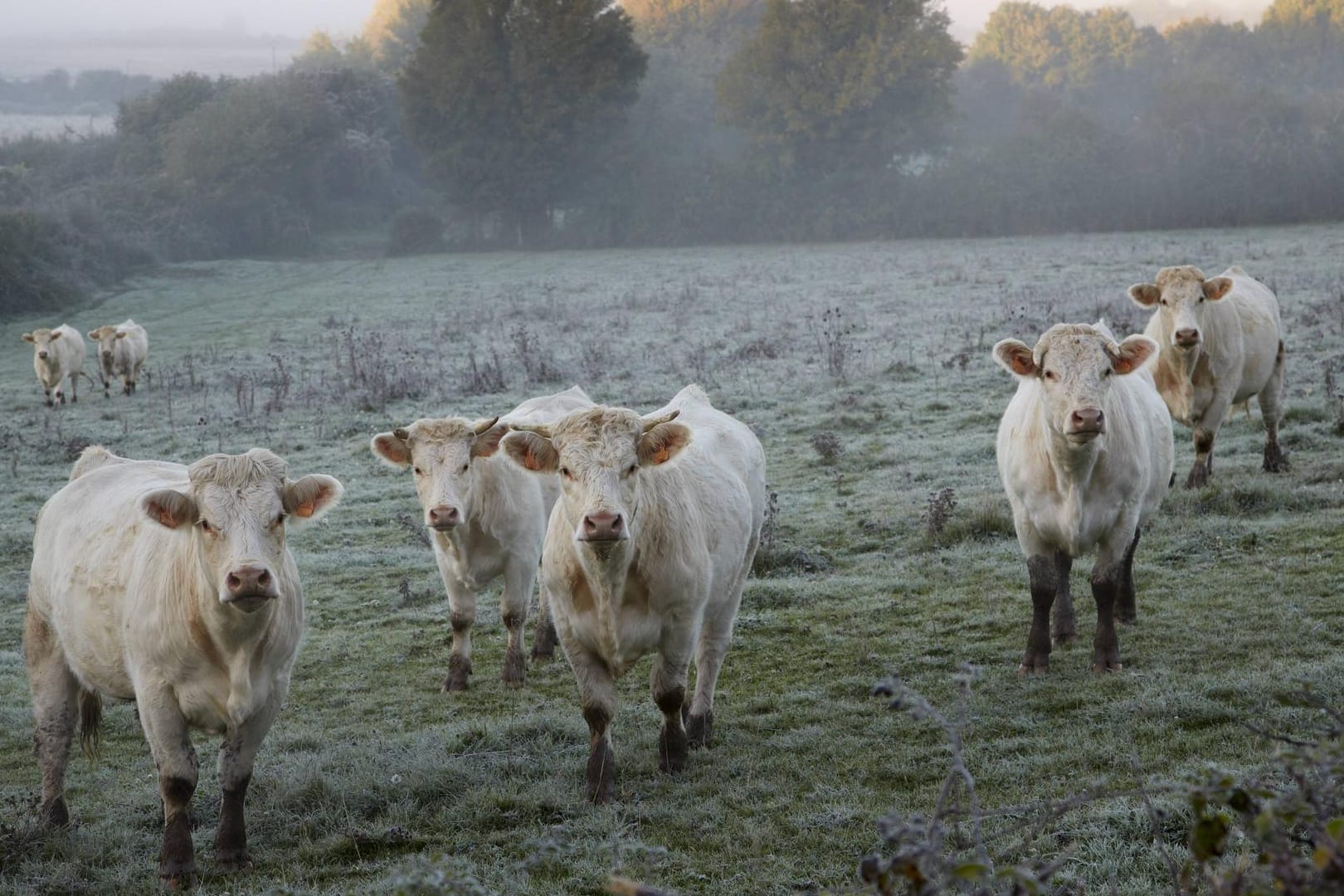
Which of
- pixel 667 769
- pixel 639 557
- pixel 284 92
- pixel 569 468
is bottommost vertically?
pixel 667 769

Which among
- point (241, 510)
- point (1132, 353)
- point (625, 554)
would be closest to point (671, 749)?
point (625, 554)

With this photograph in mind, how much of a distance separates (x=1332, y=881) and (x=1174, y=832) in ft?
10.2

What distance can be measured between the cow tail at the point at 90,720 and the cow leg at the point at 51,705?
0.04m

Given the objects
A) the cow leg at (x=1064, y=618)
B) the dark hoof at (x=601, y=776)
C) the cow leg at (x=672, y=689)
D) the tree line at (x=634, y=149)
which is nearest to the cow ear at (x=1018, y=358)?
the cow leg at (x=1064, y=618)

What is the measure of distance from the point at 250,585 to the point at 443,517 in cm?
256

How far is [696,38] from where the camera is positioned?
7456 cm

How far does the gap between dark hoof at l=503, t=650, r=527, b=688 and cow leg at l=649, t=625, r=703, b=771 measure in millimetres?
2058

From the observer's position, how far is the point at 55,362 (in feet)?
65.0

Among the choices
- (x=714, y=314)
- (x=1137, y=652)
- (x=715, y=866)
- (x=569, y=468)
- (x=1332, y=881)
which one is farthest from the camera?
(x=714, y=314)

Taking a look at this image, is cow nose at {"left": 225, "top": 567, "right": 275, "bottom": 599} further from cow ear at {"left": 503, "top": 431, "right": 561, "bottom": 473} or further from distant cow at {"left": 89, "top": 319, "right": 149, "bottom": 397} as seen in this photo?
distant cow at {"left": 89, "top": 319, "right": 149, "bottom": 397}

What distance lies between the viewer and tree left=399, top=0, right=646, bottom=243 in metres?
54.6

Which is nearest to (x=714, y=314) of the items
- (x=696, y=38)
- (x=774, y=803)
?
(x=774, y=803)

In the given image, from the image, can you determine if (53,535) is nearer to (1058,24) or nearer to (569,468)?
(569,468)

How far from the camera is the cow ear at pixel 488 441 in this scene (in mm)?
7648
